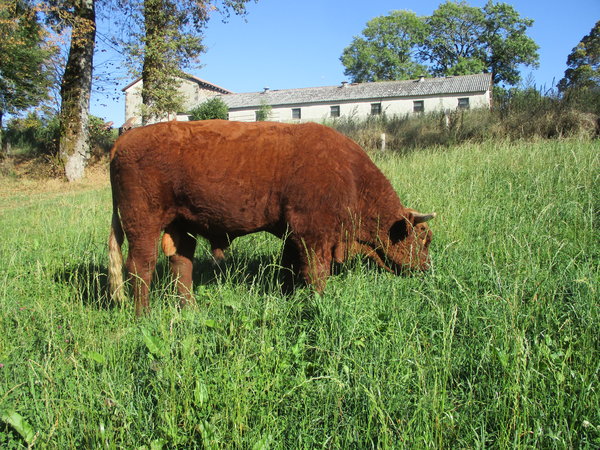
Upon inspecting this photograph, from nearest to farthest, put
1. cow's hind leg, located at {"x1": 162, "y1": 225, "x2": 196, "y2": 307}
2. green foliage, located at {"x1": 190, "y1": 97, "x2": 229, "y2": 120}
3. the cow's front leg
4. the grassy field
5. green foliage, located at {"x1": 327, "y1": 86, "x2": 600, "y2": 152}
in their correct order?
the grassy field → the cow's front leg → cow's hind leg, located at {"x1": 162, "y1": 225, "x2": 196, "y2": 307} → green foliage, located at {"x1": 327, "y1": 86, "x2": 600, "y2": 152} → green foliage, located at {"x1": 190, "y1": 97, "x2": 229, "y2": 120}

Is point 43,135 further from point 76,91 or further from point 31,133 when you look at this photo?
point 76,91

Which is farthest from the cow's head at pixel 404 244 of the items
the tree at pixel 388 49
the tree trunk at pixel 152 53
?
the tree at pixel 388 49

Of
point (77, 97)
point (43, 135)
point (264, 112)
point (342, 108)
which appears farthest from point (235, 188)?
point (342, 108)

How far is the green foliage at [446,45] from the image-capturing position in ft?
211

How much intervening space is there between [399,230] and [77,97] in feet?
55.0

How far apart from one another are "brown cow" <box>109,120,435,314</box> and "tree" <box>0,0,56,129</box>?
51.6 feet

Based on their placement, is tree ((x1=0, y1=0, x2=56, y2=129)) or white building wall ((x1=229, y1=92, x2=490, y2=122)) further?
white building wall ((x1=229, y1=92, x2=490, y2=122))

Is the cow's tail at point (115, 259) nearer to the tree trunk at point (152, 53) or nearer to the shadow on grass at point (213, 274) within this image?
the shadow on grass at point (213, 274)

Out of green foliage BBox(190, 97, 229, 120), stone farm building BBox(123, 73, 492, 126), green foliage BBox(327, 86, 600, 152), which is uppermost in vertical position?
stone farm building BBox(123, 73, 492, 126)

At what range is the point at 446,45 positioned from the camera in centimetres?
6950

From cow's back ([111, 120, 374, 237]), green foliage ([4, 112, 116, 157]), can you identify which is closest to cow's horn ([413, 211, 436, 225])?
cow's back ([111, 120, 374, 237])

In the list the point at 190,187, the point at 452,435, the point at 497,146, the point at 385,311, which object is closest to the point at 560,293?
the point at 385,311

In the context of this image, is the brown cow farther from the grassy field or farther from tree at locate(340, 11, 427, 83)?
tree at locate(340, 11, 427, 83)

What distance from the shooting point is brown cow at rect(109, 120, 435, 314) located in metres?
4.28
